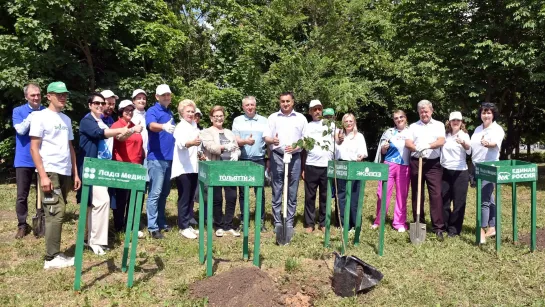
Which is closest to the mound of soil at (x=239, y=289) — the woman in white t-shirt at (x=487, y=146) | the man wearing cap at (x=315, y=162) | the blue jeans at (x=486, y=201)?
the man wearing cap at (x=315, y=162)

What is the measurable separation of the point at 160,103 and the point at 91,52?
280 inches

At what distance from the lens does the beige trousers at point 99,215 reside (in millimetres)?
5562

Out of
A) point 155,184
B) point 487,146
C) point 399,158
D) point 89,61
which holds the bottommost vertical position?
point 155,184

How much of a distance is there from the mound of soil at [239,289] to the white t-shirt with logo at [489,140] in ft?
13.4

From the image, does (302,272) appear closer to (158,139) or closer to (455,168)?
(158,139)

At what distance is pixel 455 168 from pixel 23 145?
20.6ft

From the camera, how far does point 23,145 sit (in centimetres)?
637

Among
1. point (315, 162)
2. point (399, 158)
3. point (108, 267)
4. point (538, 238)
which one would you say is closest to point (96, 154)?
point (108, 267)

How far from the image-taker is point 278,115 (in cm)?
688

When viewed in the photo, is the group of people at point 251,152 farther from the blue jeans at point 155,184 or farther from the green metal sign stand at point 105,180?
the green metal sign stand at point 105,180

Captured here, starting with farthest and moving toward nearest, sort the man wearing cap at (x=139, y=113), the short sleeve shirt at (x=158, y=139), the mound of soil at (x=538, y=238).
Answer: the man wearing cap at (x=139, y=113)
the short sleeve shirt at (x=158, y=139)
the mound of soil at (x=538, y=238)

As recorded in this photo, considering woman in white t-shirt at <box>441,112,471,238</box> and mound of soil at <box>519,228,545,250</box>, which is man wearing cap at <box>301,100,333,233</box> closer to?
woman in white t-shirt at <box>441,112,471,238</box>

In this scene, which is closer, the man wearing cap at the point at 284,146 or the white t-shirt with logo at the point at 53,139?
the white t-shirt with logo at the point at 53,139

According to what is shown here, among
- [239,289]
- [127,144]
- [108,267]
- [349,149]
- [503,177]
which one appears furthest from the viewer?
[349,149]
